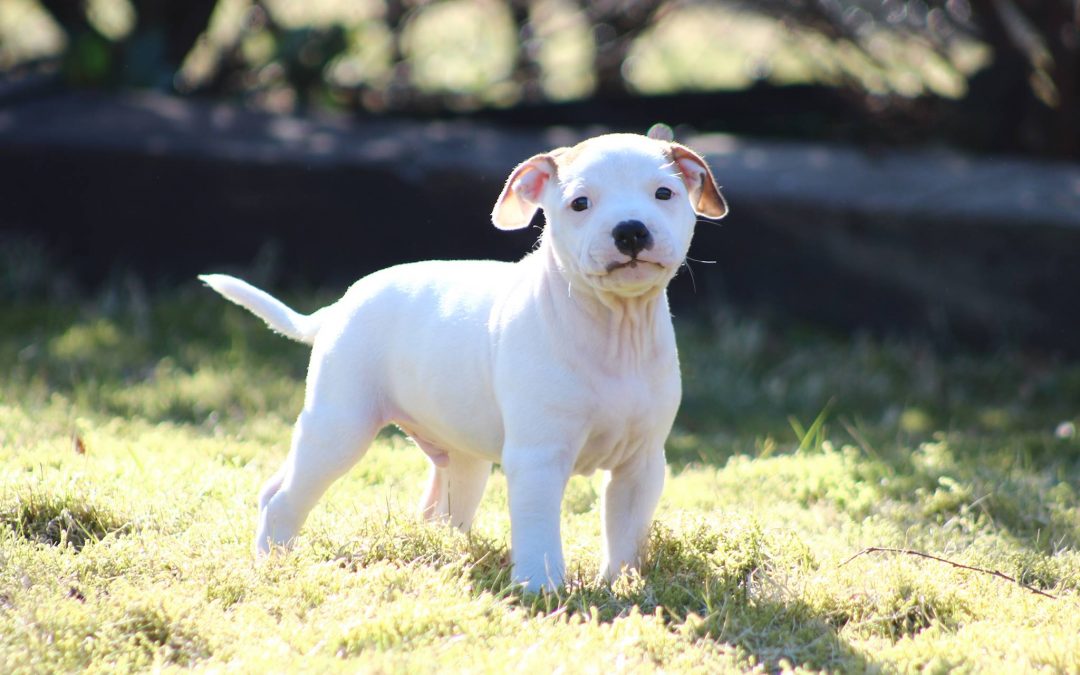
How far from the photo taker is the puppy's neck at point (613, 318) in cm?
387

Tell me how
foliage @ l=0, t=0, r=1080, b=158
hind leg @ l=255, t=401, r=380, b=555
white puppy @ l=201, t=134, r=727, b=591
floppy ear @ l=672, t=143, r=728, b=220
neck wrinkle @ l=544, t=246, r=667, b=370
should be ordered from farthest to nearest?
foliage @ l=0, t=0, r=1080, b=158, hind leg @ l=255, t=401, r=380, b=555, floppy ear @ l=672, t=143, r=728, b=220, neck wrinkle @ l=544, t=246, r=667, b=370, white puppy @ l=201, t=134, r=727, b=591

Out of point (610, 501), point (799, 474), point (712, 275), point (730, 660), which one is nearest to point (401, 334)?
point (610, 501)

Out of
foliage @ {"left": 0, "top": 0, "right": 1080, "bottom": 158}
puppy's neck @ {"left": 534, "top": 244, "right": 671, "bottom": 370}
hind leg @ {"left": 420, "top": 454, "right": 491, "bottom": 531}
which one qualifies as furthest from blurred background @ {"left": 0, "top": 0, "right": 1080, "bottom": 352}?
puppy's neck @ {"left": 534, "top": 244, "right": 671, "bottom": 370}

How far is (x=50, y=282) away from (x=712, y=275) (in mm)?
3719

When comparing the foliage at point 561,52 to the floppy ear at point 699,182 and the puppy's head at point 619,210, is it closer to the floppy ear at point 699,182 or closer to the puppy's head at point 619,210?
the floppy ear at point 699,182

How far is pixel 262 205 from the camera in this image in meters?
8.20

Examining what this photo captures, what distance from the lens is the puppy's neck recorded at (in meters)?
3.87

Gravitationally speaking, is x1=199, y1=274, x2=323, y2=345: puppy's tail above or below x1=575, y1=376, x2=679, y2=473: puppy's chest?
above

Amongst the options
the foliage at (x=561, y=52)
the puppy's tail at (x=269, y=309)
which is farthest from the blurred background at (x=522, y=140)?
the puppy's tail at (x=269, y=309)

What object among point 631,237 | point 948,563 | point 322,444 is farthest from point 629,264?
point 948,563

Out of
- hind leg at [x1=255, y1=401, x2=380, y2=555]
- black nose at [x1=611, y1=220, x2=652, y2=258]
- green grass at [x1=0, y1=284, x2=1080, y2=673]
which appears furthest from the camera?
hind leg at [x1=255, y1=401, x2=380, y2=555]

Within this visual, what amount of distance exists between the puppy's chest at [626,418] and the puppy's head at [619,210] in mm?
259

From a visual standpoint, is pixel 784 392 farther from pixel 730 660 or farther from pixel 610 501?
pixel 730 660

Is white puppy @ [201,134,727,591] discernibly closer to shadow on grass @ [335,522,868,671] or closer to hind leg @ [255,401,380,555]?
hind leg @ [255,401,380,555]
